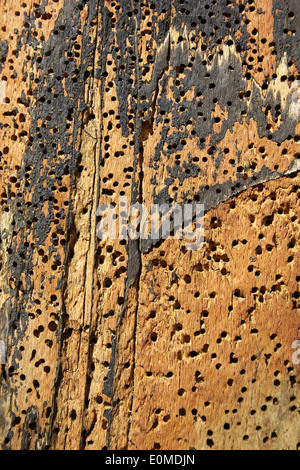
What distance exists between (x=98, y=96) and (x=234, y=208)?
501mm

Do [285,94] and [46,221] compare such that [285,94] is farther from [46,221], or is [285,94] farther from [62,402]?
[62,402]

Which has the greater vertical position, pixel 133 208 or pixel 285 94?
pixel 285 94

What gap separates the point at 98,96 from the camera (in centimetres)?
104

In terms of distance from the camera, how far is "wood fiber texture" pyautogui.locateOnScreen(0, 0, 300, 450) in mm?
988

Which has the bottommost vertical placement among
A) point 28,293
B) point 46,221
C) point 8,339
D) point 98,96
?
point 8,339

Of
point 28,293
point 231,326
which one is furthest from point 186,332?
point 28,293

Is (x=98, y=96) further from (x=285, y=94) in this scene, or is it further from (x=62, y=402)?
(x=62, y=402)

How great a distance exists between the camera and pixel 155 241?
1.01m

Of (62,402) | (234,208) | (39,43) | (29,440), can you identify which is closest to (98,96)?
(39,43)

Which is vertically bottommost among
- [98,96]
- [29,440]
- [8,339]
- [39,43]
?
[29,440]

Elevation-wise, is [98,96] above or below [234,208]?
above

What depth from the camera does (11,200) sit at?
1.05m

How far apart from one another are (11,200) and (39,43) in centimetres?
46

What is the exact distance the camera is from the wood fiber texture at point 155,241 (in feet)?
3.24
